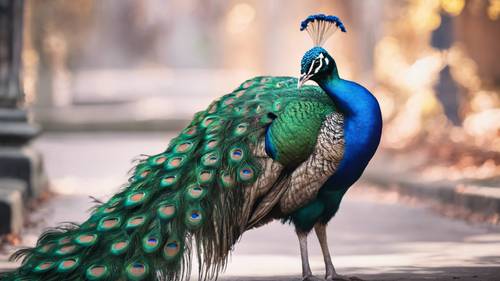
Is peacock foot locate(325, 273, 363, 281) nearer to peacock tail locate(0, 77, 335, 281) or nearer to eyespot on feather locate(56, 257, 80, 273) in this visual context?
peacock tail locate(0, 77, 335, 281)

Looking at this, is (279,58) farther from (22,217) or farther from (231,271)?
(231,271)

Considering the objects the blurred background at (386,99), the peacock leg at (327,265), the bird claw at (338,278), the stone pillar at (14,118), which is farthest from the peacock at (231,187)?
the stone pillar at (14,118)

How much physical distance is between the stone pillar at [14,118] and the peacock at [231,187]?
20.4 feet

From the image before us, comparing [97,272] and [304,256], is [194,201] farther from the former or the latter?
[304,256]

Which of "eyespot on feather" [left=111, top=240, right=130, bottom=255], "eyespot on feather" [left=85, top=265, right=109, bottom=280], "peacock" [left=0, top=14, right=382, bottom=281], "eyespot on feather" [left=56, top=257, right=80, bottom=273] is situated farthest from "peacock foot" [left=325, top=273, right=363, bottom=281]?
"eyespot on feather" [left=56, top=257, right=80, bottom=273]

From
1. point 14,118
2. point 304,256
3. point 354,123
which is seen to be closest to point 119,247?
point 304,256

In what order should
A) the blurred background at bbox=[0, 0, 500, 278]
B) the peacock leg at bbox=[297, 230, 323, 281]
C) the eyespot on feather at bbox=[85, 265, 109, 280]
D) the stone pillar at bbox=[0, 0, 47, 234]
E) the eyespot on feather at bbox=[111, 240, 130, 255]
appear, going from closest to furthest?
the eyespot on feather at bbox=[85, 265, 109, 280], the eyespot on feather at bbox=[111, 240, 130, 255], the peacock leg at bbox=[297, 230, 323, 281], the stone pillar at bbox=[0, 0, 47, 234], the blurred background at bbox=[0, 0, 500, 278]

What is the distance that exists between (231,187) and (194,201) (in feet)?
0.95

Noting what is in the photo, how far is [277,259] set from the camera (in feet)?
34.4

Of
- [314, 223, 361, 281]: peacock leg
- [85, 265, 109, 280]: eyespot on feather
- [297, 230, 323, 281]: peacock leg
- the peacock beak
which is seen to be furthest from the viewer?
[314, 223, 361, 281]: peacock leg

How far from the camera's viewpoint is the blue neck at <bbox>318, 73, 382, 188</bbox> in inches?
313

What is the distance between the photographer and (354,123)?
7949 mm

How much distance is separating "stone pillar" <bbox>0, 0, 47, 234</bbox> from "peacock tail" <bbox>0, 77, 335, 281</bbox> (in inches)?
242

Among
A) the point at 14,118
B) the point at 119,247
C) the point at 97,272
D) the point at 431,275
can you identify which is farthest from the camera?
the point at 14,118
